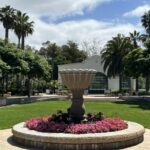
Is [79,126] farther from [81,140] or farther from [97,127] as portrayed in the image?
[81,140]

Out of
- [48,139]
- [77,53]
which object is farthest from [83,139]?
[77,53]

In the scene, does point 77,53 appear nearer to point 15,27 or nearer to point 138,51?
point 15,27

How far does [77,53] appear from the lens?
94.4 m

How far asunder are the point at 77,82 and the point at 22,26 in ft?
160

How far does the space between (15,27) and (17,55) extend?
21.4 metres

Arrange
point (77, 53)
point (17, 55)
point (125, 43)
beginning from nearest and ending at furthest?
point (17, 55) < point (125, 43) < point (77, 53)

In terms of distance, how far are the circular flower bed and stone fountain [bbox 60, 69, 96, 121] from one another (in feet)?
1.09

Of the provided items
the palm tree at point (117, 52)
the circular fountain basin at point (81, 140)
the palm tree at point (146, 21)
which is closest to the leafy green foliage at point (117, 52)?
the palm tree at point (117, 52)

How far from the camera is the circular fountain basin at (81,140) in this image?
1145cm

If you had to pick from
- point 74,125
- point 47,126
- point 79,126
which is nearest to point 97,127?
point 79,126

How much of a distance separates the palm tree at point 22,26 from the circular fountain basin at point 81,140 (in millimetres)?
49587

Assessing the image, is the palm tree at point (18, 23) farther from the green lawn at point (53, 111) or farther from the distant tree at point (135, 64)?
the green lawn at point (53, 111)

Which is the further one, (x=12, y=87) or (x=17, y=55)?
(x=12, y=87)

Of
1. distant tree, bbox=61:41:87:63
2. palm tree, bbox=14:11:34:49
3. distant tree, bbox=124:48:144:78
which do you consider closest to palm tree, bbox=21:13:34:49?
palm tree, bbox=14:11:34:49
